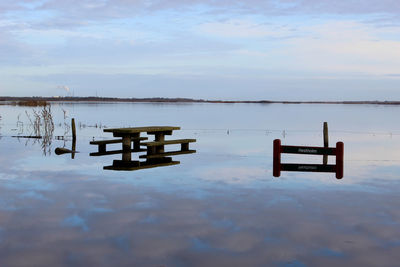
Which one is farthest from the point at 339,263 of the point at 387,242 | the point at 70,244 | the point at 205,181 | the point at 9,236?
the point at 205,181

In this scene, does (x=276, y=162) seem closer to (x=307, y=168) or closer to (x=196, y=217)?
(x=307, y=168)

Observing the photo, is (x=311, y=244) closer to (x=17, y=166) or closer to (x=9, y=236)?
(x=9, y=236)

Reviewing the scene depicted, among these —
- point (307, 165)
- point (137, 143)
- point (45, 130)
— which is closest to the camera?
point (307, 165)

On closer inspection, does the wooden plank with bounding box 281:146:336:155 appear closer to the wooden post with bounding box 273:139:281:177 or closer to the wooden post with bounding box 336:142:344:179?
the wooden post with bounding box 273:139:281:177

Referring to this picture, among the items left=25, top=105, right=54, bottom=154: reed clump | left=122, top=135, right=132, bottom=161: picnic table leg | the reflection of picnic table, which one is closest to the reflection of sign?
the reflection of picnic table

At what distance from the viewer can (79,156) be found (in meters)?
23.9

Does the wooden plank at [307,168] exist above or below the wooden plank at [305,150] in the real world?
below

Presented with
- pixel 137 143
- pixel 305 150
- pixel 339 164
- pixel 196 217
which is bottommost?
pixel 196 217

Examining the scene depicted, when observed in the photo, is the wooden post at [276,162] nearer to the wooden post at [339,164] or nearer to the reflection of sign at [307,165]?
the reflection of sign at [307,165]

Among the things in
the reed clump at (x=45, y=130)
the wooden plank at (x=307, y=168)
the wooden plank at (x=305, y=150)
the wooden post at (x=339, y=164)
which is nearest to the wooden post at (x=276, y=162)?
the wooden plank at (x=307, y=168)

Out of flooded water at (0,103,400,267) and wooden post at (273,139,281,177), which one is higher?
wooden post at (273,139,281,177)

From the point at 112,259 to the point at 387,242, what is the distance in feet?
15.9

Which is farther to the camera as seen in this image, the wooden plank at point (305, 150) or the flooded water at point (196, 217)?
the wooden plank at point (305, 150)

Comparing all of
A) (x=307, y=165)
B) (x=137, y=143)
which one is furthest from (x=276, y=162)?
(x=137, y=143)
